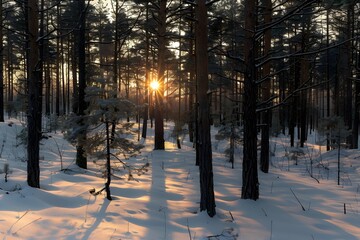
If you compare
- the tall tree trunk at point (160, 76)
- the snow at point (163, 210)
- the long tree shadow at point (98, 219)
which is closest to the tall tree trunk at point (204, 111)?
the snow at point (163, 210)

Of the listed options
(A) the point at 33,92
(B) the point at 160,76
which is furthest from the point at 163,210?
(B) the point at 160,76

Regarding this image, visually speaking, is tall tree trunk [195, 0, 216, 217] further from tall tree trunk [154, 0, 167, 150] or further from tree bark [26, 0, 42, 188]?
tall tree trunk [154, 0, 167, 150]

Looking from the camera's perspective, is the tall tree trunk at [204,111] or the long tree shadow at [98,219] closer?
the long tree shadow at [98,219]

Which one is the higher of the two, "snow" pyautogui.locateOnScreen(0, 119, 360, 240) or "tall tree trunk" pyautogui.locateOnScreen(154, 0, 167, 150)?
"tall tree trunk" pyautogui.locateOnScreen(154, 0, 167, 150)

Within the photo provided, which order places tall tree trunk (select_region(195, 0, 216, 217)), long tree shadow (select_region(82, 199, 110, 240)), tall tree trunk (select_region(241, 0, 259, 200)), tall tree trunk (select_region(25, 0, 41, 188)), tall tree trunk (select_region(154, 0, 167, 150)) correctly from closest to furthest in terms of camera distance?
long tree shadow (select_region(82, 199, 110, 240))
tall tree trunk (select_region(195, 0, 216, 217))
tall tree trunk (select_region(25, 0, 41, 188))
tall tree trunk (select_region(241, 0, 259, 200))
tall tree trunk (select_region(154, 0, 167, 150))

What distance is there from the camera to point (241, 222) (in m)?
5.43

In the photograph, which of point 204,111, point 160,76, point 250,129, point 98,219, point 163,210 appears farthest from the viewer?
point 160,76

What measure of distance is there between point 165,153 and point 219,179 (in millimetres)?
6006

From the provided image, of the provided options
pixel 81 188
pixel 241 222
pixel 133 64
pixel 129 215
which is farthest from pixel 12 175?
pixel 133 64

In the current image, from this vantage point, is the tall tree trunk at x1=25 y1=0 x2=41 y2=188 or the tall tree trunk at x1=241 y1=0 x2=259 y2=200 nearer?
the tall tree trunk at x1=25 y1=0 x2=41 y2=188

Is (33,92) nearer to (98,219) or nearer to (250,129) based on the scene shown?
(98,219)

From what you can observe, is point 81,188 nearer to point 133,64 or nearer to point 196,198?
point 196,198

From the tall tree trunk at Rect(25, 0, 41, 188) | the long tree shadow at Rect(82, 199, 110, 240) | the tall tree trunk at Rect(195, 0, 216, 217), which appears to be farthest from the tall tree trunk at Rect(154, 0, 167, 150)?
the long tree shadow at Rect(82, 199, 110, 240)

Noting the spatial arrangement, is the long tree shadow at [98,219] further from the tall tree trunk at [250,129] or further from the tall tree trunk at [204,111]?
the tall tree trunk at [250,129]
